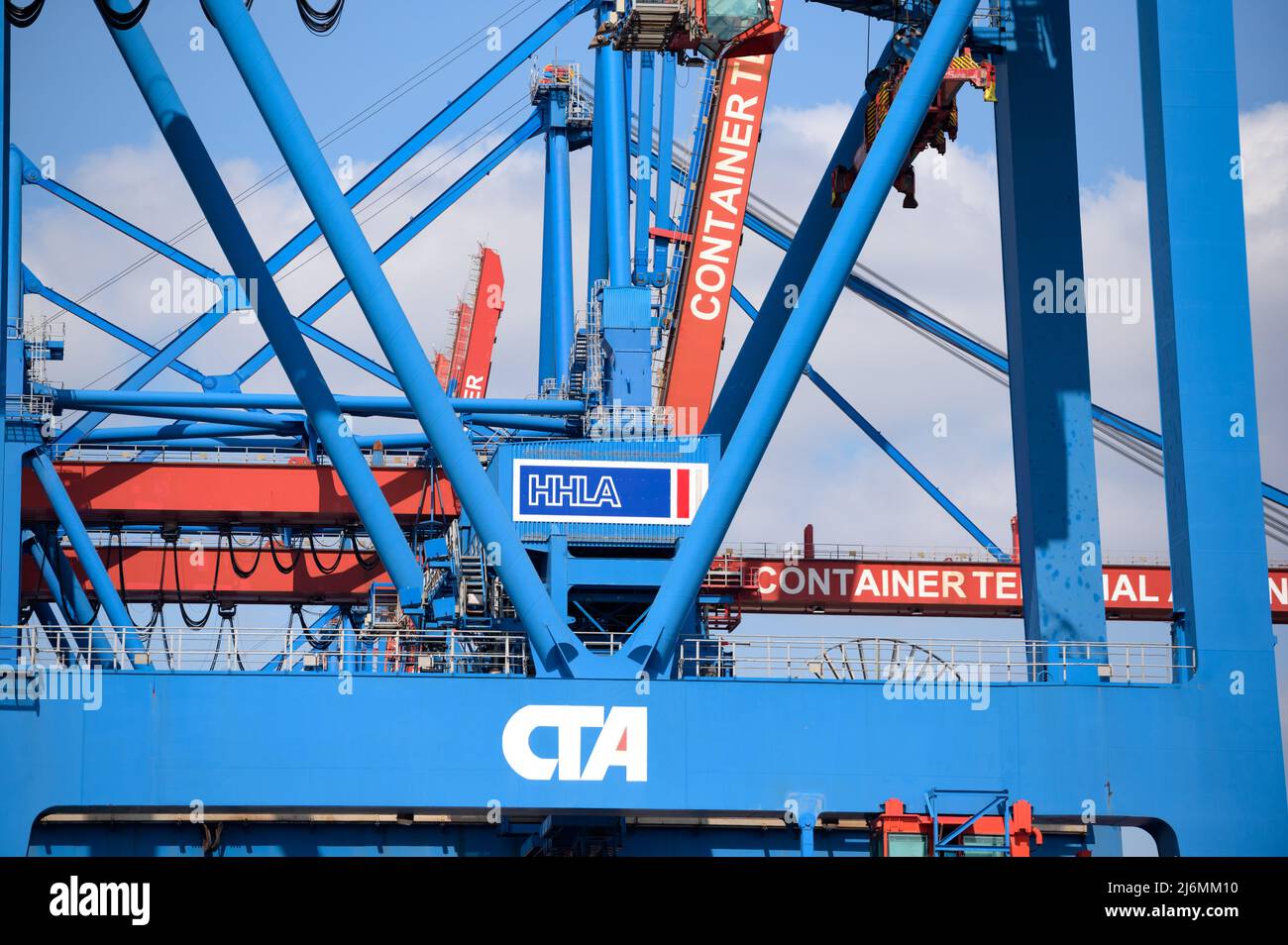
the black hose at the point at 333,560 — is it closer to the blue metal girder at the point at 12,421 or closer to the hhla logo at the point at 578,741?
the blue metal girder at the point at 12,421

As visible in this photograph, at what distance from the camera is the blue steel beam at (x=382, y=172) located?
4844 cm

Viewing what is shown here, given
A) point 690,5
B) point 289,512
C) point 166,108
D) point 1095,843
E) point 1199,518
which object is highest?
point 690,5

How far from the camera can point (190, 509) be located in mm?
49625

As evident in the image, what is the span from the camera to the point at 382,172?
50.6 metres

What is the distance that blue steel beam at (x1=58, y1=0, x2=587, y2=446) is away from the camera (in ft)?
159

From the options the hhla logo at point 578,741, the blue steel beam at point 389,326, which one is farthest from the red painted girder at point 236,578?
the hhla logo at point 578,741

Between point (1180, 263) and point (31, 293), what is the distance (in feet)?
121

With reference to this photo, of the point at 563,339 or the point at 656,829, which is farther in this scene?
the point at 563,339

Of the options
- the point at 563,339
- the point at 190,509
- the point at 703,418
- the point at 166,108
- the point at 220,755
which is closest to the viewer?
the point at 220,755

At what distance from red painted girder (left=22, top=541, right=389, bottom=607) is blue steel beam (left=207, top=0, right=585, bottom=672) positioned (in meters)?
25.7

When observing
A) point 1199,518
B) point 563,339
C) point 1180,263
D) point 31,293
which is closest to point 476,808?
point 1199,518

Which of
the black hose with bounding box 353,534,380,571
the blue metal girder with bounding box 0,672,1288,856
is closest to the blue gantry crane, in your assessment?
the blue metal girder with bounding box 0,672,1288,856

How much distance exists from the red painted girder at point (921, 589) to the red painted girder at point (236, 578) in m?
12.5

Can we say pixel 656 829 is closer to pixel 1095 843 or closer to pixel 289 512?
pixel 1095 843
